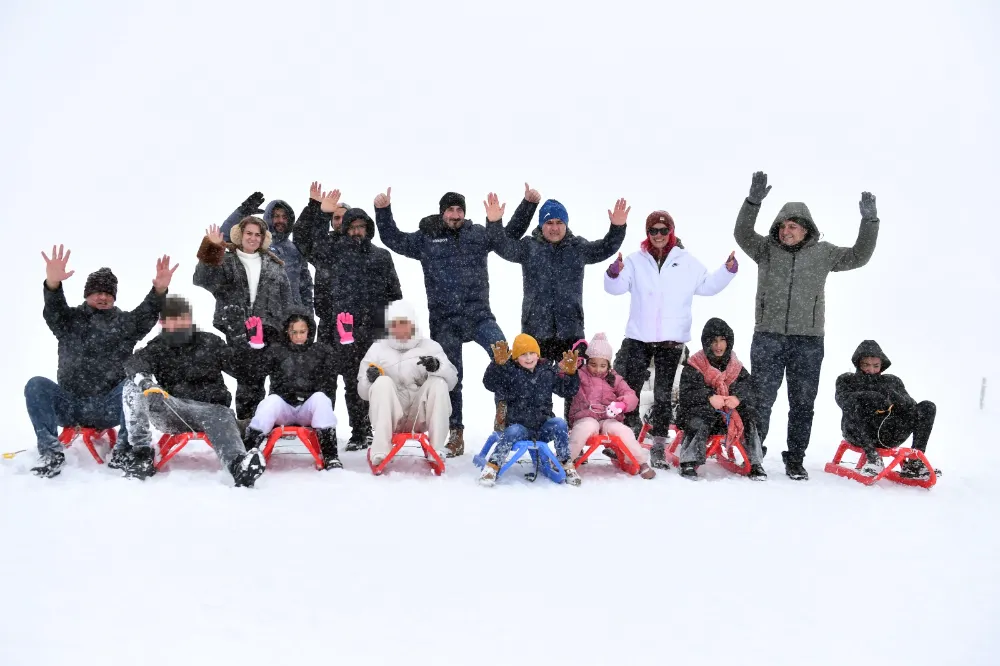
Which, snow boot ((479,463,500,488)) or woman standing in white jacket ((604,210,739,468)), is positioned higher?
woman standing in white jacket ((604,210,739,468))

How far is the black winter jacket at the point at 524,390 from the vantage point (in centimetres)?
543

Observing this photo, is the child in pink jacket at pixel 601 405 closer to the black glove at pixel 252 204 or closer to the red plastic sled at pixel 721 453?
the red plastic sled at pixel 721 453

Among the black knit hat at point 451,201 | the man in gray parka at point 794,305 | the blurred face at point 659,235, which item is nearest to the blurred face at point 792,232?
the man in gray parka at point 794,305

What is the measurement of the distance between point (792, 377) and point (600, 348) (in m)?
1.52

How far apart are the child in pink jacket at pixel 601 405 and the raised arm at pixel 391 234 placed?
65.0 inches

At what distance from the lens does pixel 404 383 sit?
5.59m

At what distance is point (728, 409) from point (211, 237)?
4.11 meters

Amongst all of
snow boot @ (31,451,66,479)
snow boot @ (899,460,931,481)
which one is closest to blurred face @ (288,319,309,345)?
snow boot @ (31,451,66,479)

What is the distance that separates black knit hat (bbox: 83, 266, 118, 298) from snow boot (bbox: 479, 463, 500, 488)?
300 centimetres

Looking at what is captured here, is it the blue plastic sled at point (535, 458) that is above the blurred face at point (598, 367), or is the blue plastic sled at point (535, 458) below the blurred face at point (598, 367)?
below

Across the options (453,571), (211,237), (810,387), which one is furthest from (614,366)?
(211,237)

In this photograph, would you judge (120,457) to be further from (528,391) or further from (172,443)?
(528,391)

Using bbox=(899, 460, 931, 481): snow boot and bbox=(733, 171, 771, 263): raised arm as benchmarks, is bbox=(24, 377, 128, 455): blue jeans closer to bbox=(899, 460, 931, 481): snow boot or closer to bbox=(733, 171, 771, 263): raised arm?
bbox=(733, 171, 771, 263): raised arm

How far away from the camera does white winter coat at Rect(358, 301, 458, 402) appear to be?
5543 millimetres
